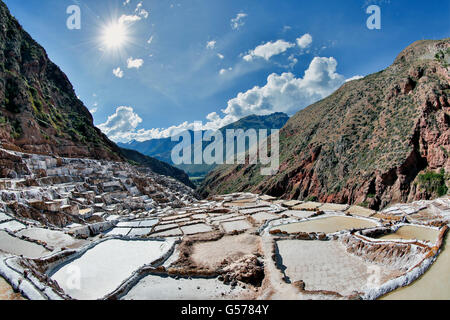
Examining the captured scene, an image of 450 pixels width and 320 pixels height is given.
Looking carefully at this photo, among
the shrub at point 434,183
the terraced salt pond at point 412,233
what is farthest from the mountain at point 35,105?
the shrub at point 434,183

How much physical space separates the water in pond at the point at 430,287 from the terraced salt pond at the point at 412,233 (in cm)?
478

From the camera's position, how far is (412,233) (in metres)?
12.6

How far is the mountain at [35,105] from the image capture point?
38.6 metres

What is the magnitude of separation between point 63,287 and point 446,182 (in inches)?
1622

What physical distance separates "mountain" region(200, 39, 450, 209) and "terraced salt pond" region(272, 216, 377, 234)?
826 inches

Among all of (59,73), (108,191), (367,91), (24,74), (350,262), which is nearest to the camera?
(350,262)

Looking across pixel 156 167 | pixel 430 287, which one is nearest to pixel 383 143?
pixel 430 287

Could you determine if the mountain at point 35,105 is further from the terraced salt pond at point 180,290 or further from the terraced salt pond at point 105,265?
the terraced salt pond at point 180,290

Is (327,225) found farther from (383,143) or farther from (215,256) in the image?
(383,143)

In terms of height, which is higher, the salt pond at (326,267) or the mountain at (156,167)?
the mountain at (156,167)
